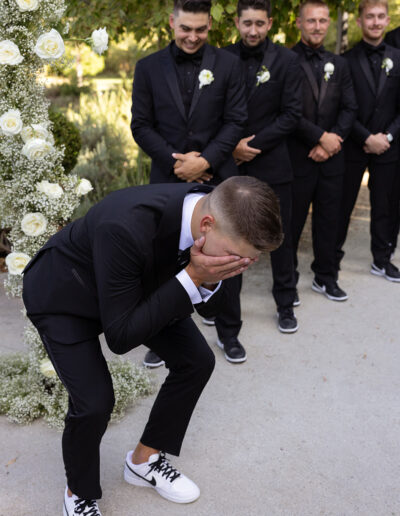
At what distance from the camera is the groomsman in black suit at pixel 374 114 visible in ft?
17.5

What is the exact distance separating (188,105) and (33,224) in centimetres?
148

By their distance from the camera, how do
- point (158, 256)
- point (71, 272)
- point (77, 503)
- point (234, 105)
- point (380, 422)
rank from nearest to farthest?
1. point (158, 256)
2. point (71, 272)
3. point (77, 503)
4. point (380, 422)
5. point (234, 105)

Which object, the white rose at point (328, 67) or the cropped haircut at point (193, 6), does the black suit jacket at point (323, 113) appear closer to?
the white rose at point (328, 67)

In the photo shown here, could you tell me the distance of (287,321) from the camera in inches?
195

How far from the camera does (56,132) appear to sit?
647 centimetres

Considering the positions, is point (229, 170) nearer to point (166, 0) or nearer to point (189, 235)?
point (189, 235)

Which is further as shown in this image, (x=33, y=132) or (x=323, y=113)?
(x=323, y=113)

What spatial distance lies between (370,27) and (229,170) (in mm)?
2023

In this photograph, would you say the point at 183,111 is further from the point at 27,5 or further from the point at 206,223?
the point at 206,223

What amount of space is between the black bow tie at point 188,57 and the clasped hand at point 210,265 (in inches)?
93.5

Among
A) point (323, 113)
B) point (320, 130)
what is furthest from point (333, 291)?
point (323, 113)

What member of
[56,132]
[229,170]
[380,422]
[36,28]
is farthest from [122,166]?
[380,422]

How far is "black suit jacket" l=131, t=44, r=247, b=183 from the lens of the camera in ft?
14.1

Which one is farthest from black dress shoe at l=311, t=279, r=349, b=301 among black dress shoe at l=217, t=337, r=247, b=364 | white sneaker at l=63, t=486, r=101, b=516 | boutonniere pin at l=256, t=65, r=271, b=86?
white sneaker at l=63, t=486, r=101, b=516
